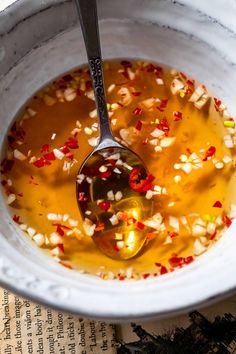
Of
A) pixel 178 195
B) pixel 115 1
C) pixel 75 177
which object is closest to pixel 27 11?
pixel 115 1

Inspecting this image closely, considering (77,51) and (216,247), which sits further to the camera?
(77,51)

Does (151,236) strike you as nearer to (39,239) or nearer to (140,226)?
(140,226)

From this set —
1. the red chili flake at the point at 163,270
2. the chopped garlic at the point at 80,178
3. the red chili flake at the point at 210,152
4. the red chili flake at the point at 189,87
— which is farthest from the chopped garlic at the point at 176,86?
the red chili flake at the point at 163,270

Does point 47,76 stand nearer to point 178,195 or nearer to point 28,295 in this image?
point 178,195

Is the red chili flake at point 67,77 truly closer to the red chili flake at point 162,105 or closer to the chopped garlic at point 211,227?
the red chili flake at point 162,105

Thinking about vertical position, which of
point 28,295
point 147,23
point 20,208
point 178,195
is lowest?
point 28,295

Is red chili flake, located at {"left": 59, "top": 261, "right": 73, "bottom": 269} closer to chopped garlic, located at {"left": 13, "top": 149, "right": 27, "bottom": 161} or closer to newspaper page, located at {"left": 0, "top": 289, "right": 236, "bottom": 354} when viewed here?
newspaper page, located at {"left": 0, "top": 289, "right": 236, "bottom": 354}
